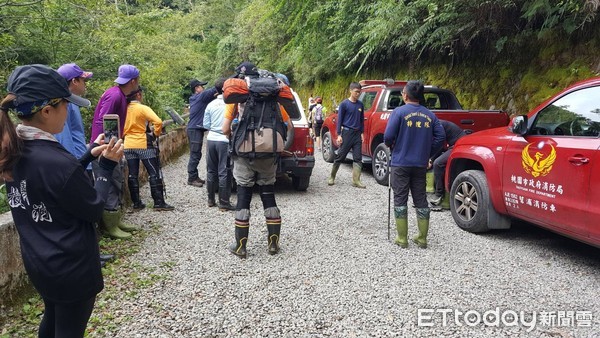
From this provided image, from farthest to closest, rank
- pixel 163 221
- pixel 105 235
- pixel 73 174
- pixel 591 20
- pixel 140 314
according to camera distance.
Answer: pixel 591 20
pixel 163 221
pixel 105 235
pixel 140 314
pixel 73 174

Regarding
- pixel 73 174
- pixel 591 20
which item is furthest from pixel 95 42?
pixel 591 20

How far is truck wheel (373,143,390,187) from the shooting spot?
792cm

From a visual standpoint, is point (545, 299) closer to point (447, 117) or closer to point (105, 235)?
point (447, 117)

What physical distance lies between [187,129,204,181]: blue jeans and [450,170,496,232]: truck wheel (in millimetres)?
4734

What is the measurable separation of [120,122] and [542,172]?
4.61 metres

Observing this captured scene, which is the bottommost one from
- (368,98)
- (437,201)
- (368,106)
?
(437,201)

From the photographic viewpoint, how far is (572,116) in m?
3.99

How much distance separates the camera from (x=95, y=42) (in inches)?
296

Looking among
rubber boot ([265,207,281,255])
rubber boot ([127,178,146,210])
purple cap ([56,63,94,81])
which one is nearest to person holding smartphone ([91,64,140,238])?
purple cap ([56,63,94,81])

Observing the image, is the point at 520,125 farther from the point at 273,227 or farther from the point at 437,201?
the point at 273,227

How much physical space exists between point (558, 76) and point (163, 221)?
748 cm

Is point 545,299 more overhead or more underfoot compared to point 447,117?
more underfoot

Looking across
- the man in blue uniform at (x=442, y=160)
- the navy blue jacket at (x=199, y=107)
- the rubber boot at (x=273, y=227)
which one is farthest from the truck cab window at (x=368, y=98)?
the rubber boot at (x=273, y=227)

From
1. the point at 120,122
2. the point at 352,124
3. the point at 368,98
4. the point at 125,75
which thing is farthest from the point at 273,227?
the point at 368,98
